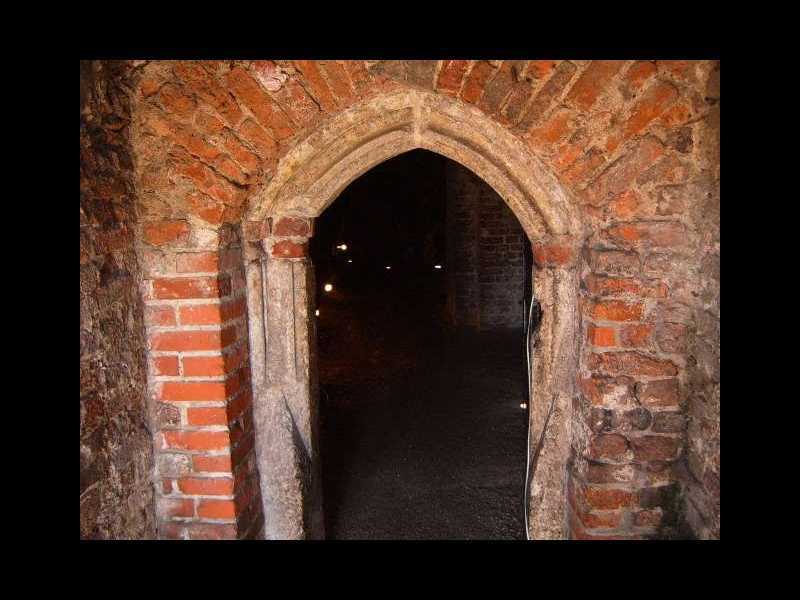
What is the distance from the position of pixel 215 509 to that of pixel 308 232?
42.0 inches

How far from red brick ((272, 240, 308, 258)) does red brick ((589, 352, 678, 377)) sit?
1.16 metres

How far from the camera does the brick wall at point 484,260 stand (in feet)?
25.7

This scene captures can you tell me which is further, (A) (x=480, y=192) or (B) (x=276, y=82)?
(A) (x=480, y=192)

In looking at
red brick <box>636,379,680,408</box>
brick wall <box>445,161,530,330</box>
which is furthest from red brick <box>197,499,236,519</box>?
brick wall <box>445,161,530,330</box>

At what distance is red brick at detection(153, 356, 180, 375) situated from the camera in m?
1.58

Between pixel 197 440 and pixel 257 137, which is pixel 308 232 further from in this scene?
pixel 197 440

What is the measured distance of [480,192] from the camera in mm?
7754

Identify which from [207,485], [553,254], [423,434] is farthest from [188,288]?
[423,434]

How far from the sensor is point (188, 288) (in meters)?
1.56

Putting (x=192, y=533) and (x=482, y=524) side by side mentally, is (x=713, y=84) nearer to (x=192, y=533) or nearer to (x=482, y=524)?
(x=192, y=533)

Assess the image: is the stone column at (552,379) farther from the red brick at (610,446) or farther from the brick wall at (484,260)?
the brick wall at (484,260)

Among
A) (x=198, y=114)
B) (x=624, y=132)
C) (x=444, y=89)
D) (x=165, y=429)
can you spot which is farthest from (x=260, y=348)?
(x=624, y=132)

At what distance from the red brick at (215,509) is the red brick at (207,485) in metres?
0.03

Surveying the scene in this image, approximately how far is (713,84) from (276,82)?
1.29 m
